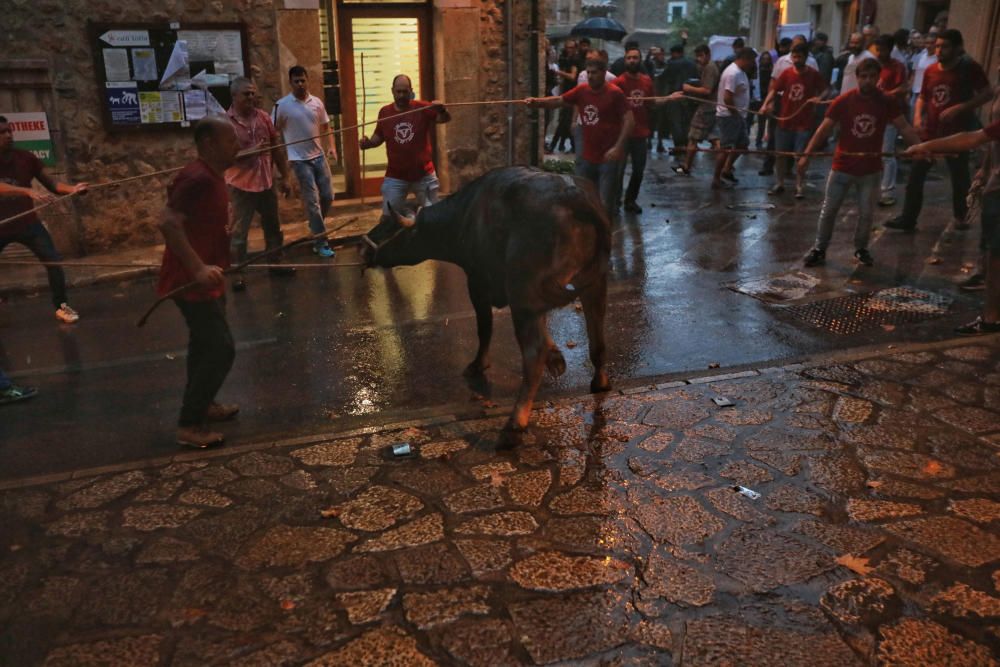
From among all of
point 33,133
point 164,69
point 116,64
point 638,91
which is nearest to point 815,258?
point 638,91

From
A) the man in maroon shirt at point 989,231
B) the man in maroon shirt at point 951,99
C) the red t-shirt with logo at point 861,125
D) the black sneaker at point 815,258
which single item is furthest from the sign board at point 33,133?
the man in maroon shirt at point 951,99

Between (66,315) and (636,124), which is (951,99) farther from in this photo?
(66,315)

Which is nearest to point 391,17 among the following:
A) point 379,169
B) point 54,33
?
point 379,169

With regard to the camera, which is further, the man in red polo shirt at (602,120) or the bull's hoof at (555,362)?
the man in red polo shirt at (602,120)

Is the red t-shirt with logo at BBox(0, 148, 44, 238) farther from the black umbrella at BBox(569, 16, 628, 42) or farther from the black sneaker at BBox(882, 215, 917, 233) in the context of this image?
the black umbrella at BBox(569, 16, 628, 42)

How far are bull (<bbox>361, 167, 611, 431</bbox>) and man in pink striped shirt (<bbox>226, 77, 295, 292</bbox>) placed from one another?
10.7 ft

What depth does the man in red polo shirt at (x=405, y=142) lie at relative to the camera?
29.2 feet

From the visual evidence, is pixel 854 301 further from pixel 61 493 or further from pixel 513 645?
pixel 61 493

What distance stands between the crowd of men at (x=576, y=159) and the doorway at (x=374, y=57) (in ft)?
2.22

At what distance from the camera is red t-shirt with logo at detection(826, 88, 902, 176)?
8.59m

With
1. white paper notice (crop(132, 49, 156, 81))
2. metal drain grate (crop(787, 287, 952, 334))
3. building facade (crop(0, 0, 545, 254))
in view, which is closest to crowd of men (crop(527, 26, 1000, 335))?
metal drain grate (crop(787, 287, 952, 334))

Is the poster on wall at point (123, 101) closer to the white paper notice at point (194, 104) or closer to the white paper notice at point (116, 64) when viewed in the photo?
the white paper notice at point (116, 64)

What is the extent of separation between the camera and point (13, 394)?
6141 mm

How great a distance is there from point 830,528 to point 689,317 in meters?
3.55
